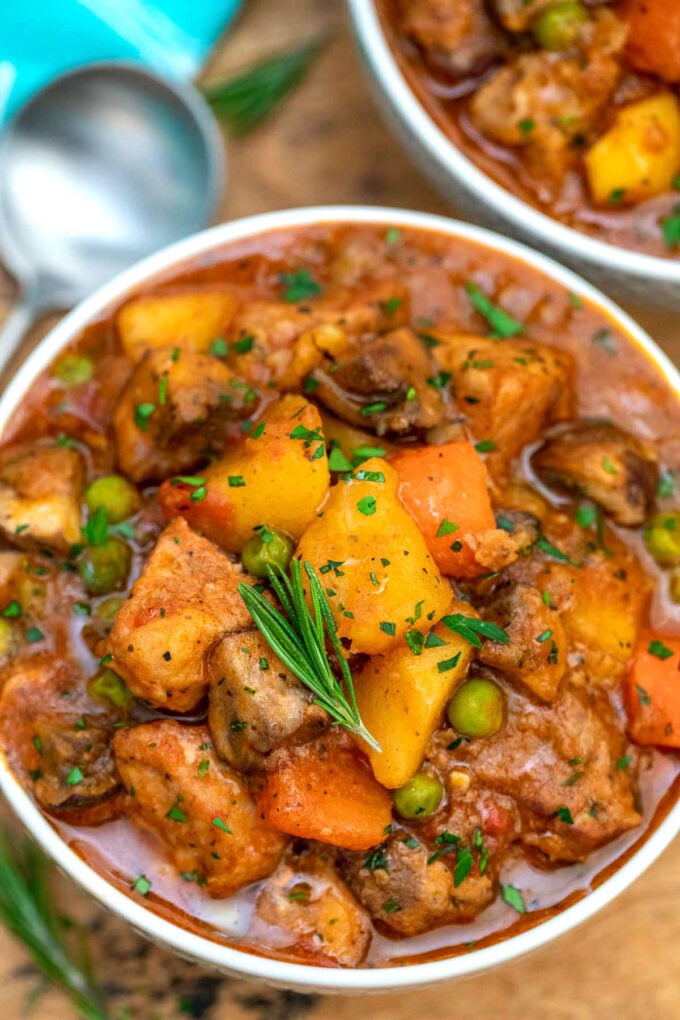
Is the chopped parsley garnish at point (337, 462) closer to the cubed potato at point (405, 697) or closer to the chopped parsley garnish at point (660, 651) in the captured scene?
the cubed potato at point (405, 697)

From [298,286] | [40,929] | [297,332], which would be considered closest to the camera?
[297,332]

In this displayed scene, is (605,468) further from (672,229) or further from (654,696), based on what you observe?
(672,229)

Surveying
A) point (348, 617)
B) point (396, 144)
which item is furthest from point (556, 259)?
point (348, 617)

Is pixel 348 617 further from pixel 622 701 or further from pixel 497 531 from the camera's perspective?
pixel 622 701

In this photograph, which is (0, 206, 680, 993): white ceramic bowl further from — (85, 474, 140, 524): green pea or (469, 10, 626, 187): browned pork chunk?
(469, 10, 626, 187): browned pork chunk

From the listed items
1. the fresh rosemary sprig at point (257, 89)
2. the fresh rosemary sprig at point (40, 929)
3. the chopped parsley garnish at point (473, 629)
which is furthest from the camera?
the fresh rosemary sprig at point (257, 89)

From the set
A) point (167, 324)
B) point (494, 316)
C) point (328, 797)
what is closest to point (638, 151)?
point (494, 316)

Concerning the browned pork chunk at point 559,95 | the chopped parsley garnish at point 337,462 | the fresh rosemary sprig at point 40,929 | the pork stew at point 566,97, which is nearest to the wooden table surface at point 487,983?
the fresh rosemary sprig at point 40,929
